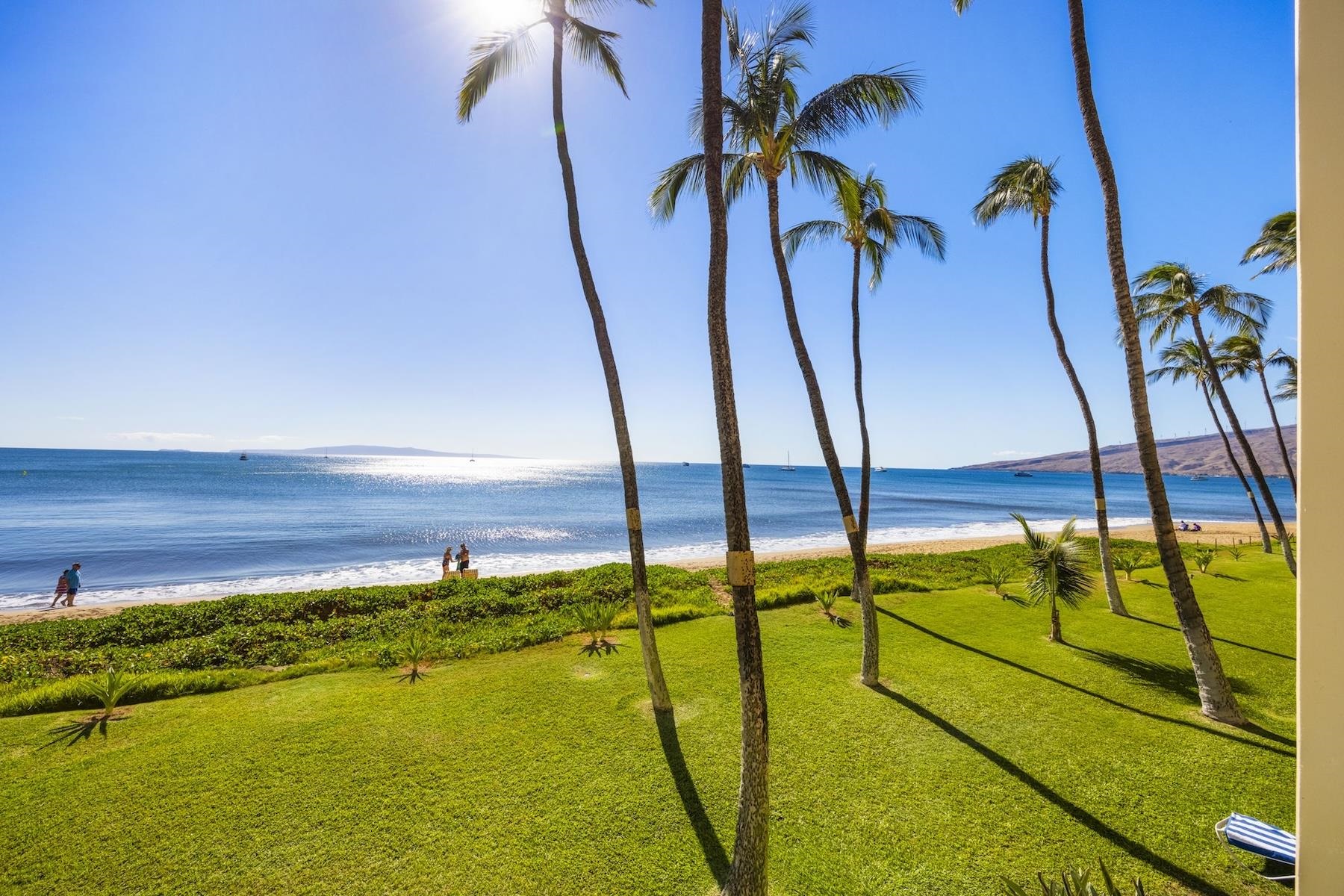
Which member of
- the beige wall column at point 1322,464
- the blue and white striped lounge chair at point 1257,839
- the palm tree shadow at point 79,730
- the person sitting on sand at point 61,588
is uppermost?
the beige wall column at point 1322,464

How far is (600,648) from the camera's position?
9.77m

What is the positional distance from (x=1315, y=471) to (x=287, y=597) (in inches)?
724

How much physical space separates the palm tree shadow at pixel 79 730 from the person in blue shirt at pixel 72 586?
17.8 meters

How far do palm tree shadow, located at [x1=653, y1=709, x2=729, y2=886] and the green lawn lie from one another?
0.03 meters

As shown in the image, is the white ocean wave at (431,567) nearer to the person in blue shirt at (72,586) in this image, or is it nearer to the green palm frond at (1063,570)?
the person in blue shirt at (72,586)

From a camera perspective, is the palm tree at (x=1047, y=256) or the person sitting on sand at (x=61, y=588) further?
the person sitting on sand at (x=61, y=588)

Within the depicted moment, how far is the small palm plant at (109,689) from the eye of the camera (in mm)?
6785

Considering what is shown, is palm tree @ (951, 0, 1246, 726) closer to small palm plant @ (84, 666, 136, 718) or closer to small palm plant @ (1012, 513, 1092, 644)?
small palm plant @ (1012, 513, 1092, 644)

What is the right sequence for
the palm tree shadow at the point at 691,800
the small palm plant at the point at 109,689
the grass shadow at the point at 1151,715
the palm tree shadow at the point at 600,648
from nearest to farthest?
the palm tree shadow at the point at 691,800
the grass shadow at the point at 1151,715
the small palm plant at the point at 109,689
the palm tree shadow at the point at 600,648

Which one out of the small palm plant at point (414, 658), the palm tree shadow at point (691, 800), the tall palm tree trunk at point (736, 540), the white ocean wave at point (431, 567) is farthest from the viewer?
→ the white ocean wave at point (431, 567)

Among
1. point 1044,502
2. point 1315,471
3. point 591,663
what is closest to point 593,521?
point 591,663

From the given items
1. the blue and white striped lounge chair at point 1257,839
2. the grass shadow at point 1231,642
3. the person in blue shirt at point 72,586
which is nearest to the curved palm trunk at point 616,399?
the blue and white striped lounge chair at point 1257,839

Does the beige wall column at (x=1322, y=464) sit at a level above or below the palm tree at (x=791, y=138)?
below

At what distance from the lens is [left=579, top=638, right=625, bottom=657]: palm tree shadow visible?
374 inches
